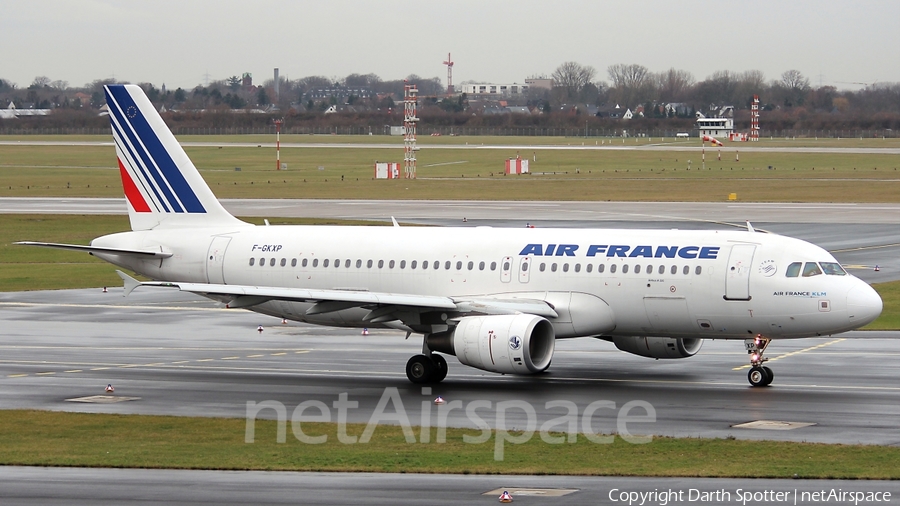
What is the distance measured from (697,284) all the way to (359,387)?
941 cm

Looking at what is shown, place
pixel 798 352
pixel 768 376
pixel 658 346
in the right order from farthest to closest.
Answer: pixel 798 352
pixel 658 346
pixel 768 376

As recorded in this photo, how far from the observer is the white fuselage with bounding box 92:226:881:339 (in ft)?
107

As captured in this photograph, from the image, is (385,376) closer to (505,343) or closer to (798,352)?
(505,343)

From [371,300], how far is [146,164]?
1113 cm

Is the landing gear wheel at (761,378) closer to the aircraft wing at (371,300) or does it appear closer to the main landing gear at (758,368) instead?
the main landing gear at (758,368)

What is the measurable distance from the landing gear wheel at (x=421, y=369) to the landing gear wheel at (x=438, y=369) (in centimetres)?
9

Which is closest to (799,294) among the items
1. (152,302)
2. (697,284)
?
(697,284)

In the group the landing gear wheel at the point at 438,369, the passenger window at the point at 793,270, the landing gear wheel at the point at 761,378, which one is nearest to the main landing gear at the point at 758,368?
the landing gear wheel at the point at 761,378

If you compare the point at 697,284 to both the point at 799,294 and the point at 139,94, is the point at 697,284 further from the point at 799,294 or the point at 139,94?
the point at 139,94

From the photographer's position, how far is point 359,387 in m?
34.1

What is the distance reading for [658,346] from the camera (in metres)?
35.7

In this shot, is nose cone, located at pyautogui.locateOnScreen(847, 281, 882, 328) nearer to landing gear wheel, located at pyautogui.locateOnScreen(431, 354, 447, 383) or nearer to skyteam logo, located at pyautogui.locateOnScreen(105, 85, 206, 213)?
landing gear wheel, located at pyautogui.locateOnScreen(431, 354, 447, 383)

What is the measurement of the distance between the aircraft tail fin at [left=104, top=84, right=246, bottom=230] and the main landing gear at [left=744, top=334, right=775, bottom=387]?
55.6 ft

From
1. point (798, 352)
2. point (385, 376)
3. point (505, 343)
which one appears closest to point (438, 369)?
point (385, 376)
